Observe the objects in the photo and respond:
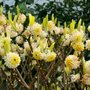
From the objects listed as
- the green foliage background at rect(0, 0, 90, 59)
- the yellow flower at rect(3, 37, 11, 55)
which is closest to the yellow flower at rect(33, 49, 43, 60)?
the yellow flower at rect(3, 37, 11, 55)

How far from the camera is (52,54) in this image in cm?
148

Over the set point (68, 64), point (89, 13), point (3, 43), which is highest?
point (3, 43)

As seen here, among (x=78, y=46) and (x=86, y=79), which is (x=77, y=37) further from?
(x=86, y=79)

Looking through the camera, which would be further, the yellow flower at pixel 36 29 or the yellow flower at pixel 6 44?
the yellow flower at pixel 36 29

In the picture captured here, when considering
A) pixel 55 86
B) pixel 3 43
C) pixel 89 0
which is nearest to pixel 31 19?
pixel 3 43

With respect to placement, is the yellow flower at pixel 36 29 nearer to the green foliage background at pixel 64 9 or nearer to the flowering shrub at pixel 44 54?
the flowering shrub at pixel 44 54

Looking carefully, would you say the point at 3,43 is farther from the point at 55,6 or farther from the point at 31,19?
the point at 55,6

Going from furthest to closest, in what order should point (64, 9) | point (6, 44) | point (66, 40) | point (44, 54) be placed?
point (64, 9), point (66, 40), point (44, 54), point (6, 44)

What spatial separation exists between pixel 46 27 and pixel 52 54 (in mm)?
185

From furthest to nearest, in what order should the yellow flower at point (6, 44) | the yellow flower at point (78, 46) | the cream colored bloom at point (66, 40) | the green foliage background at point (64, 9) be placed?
the green foliage background at point (64, 9) < the cream colored bloom at point (66, 40) < the yellow flower at point (78, 46) < the yellow flower at point (6, 44)

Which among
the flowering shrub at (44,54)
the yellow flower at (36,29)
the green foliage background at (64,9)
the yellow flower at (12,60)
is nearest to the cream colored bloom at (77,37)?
the flowering shrub at (44,54)

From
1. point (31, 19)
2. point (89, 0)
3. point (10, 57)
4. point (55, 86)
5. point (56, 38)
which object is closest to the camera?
point (10, 57)

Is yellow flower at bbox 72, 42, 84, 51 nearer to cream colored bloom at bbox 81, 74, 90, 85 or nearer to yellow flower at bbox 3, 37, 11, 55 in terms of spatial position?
cream colored bloom at bbox 81, 74, 90, 85

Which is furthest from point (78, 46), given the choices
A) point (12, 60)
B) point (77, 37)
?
point (12, 60)
